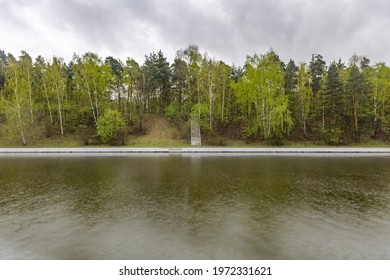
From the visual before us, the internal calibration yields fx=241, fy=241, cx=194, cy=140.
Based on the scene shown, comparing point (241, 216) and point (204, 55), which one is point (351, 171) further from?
point (204, 55)

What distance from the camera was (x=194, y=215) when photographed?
29.1 ft

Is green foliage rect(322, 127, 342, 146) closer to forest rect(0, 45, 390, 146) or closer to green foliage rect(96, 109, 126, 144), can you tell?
forest rect(0, 45, 390, 146)

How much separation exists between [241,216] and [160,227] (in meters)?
2.97

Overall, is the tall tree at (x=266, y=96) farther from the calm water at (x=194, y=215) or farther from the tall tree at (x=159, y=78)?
the calm water at (x=194, y=215)

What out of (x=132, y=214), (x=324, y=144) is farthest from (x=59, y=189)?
(x=324, y=144)

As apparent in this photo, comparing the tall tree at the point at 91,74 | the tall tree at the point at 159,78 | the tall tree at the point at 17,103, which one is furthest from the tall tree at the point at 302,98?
the tall tree at the point at 17,103

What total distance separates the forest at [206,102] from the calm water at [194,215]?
19.0 meters

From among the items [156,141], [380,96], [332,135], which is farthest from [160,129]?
[380,96]

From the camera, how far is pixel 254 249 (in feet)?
20.6

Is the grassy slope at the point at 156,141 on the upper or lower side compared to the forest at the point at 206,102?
lower

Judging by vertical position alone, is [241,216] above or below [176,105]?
below

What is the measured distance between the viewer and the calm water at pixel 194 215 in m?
6.31

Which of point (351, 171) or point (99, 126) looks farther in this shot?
point (99, 126)

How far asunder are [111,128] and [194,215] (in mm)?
27313
